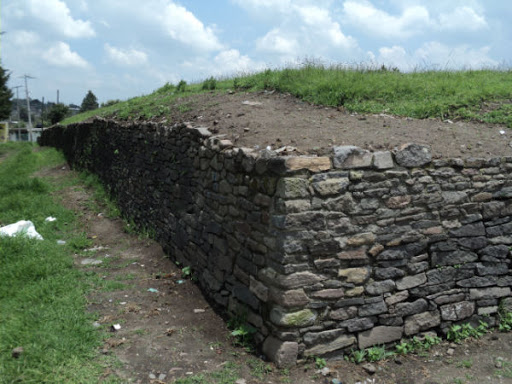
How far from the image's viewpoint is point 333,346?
414 cm

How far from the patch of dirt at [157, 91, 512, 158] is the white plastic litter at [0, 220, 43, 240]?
10.4 ft

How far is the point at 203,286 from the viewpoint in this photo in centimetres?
564

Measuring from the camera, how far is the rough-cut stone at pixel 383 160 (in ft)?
13.6

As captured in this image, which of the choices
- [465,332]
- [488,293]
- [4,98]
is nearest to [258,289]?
[465,332]

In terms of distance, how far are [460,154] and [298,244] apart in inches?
88.2

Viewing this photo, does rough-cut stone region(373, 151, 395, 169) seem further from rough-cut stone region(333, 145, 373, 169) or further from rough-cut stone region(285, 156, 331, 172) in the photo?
rough-cut stone region(285, 156, 331, 172)

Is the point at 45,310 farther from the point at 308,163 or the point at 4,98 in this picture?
the point at 4,98

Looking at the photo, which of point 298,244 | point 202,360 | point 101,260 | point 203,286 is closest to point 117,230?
point 101,260

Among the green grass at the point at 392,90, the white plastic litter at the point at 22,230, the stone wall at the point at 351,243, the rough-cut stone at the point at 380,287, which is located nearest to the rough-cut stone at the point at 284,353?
the stone wall at the point at 351,243

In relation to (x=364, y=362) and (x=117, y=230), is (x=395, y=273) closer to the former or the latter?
(x=364, y=362)

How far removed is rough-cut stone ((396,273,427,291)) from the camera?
440 cm

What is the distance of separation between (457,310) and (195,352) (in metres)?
2.88

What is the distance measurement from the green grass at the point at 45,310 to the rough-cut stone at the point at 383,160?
10.4ft

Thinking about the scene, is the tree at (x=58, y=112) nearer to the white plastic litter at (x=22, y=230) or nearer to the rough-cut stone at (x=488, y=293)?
the white plastic litter at (x=22, y=230)
